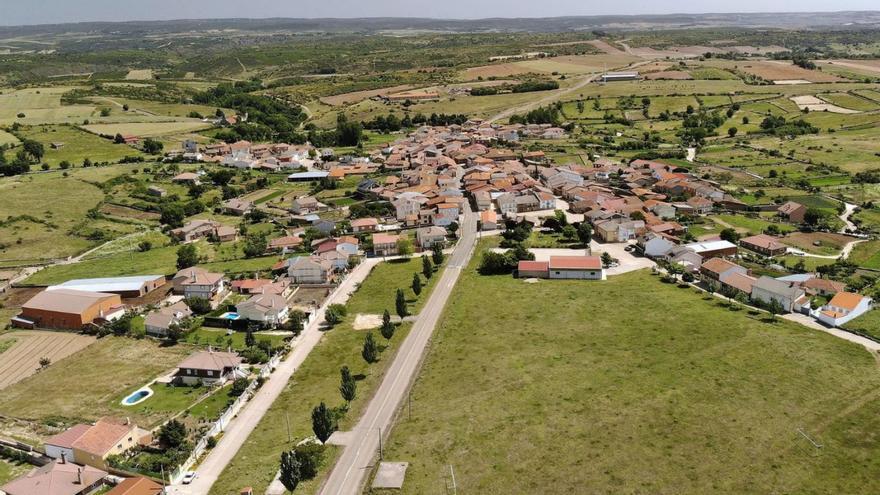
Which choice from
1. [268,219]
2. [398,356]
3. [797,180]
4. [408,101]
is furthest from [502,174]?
[408,101]

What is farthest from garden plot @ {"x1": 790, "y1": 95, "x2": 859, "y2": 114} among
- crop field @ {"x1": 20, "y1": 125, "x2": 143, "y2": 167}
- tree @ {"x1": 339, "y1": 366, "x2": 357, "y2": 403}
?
crop field @ {"x1": 20, "y1": 125, "x2": 143, "y2": 167}

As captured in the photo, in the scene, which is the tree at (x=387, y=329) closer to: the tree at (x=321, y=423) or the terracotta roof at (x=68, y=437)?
the tree at (x=321, y=423)

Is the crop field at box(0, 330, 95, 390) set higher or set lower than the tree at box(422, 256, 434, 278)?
lower

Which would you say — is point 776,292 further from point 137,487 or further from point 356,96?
point 356,96

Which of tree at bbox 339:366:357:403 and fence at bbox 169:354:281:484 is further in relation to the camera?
tree at bbox 339:366:357:403

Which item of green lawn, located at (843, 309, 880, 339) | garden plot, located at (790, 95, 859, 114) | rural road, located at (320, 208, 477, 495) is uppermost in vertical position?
garden plot, located at (790, 95, 859, 114)

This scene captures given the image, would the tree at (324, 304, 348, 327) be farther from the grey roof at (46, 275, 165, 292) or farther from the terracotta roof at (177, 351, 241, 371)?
the grey roof at (46, 275, 165, 292)

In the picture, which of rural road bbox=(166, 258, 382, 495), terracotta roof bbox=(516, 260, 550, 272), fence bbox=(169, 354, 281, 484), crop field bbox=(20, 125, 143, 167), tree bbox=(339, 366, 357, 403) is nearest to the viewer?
rural road bbox=(166, 258, 382, 495)

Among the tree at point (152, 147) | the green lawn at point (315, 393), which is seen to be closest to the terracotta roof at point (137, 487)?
the green lawn at point (315, 393)
